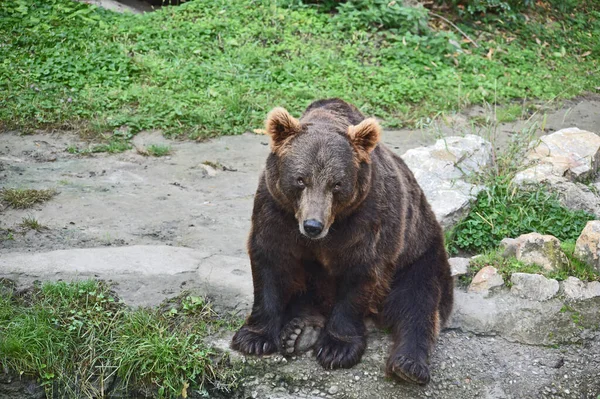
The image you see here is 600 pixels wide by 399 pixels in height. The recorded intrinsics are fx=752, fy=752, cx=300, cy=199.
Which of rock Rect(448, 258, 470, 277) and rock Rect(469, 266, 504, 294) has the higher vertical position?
rock Rect(469, 266, 504, 294)

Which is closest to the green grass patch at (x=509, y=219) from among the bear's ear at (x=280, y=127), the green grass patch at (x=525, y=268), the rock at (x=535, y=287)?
the green grass patch at (x=525, y=268)

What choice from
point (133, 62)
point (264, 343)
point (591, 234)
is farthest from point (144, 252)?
point (133, 62)

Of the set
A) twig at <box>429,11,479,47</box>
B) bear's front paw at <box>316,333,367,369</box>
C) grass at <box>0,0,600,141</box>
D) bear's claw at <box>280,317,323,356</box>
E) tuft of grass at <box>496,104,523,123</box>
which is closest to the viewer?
bear's front paw at <box>316,333,367,369</box>

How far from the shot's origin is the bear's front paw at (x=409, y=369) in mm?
4188

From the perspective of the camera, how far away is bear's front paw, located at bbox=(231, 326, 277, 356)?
14.4ft

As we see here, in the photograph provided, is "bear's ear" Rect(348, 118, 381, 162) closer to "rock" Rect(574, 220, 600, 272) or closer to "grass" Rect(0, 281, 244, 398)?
"grass" Rect(0, 281, 244, 398)

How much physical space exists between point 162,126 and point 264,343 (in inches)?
185

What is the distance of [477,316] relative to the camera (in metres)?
4.88

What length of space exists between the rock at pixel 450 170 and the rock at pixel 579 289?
1.45 m

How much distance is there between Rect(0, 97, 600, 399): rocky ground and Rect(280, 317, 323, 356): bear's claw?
0.25ft

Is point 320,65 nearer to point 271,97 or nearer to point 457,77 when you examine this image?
point 271,97

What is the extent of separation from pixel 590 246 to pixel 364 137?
6.71 feet

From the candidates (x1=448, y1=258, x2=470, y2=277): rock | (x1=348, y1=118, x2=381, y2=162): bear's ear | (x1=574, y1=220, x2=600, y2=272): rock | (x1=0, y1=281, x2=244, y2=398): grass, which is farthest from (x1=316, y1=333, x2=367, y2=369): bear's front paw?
(x1=574, y1=220, x2=600, y2=272): rock

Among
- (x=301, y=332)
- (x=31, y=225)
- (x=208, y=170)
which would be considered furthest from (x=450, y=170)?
(x=31, y=225)
